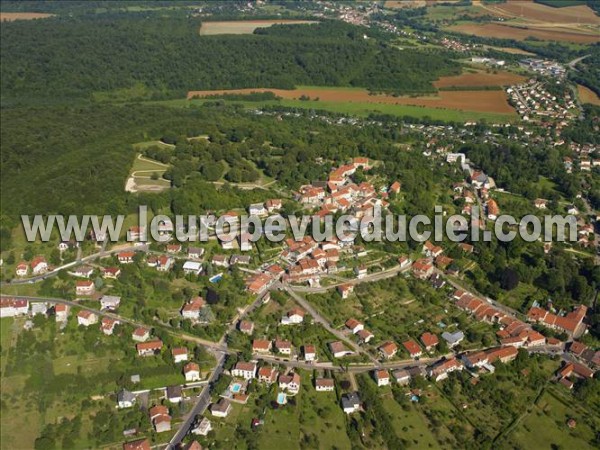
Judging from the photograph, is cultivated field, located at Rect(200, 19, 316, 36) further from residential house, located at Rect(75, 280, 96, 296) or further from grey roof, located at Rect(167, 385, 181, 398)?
grey roof, located at Rect(167, 385, 181, 398)

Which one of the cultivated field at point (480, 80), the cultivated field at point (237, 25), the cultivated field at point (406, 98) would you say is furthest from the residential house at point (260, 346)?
the cultivated field at point (237, 25)

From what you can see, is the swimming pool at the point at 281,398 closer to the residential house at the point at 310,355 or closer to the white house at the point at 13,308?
the residential house at the point at 310,355

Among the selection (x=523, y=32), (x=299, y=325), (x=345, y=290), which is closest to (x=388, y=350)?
(x=299, y=325)

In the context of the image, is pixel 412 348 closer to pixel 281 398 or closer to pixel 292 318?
pixel 292 318

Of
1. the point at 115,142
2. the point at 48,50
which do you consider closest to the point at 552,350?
the point at 115,142

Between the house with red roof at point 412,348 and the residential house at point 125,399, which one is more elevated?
the house with red roof at point 412,348

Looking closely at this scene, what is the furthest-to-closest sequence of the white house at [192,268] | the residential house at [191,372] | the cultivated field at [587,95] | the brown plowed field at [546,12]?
the brown plowed field at [546,12] < the cultivated field at [587,95] < the white house at [192,268] < the residential house at [191,372]
